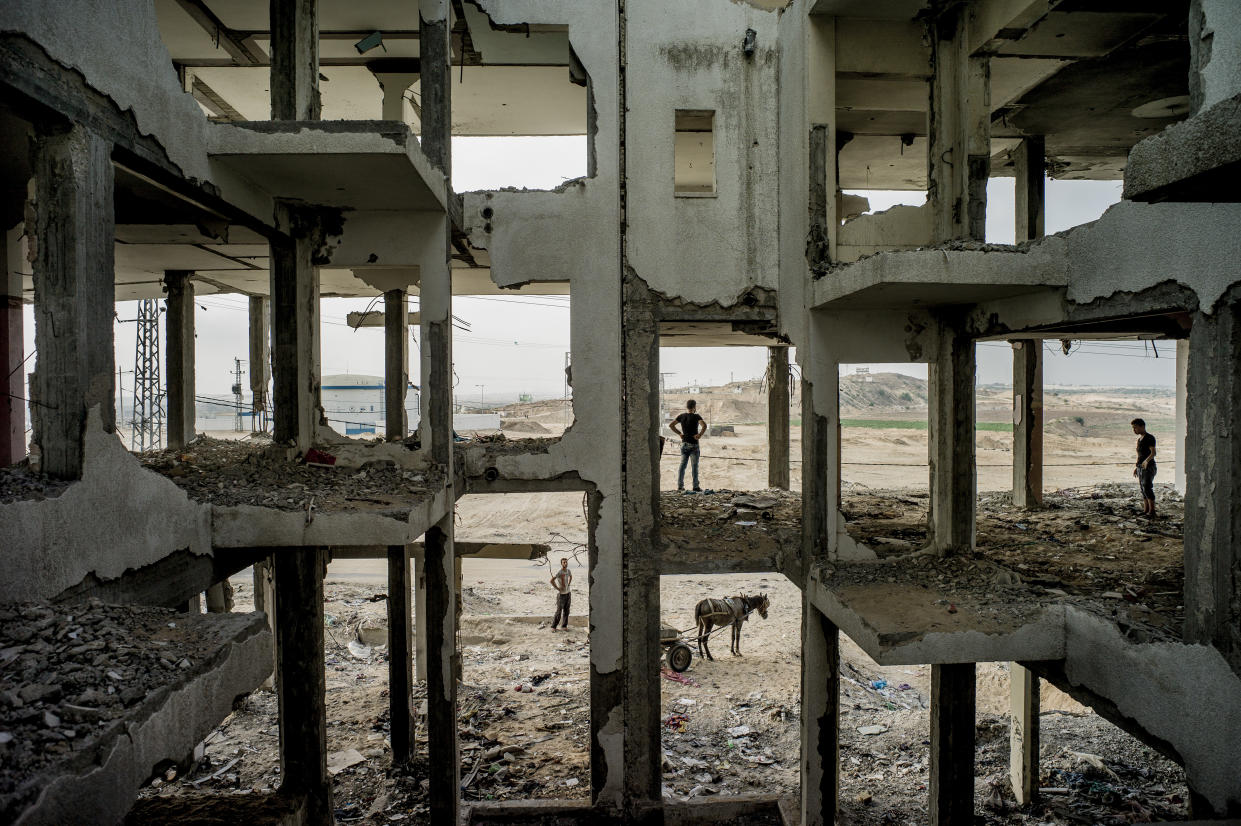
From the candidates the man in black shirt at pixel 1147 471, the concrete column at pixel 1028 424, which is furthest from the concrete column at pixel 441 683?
the man in black shirt at pixel 1147 471

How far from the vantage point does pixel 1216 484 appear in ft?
14.5

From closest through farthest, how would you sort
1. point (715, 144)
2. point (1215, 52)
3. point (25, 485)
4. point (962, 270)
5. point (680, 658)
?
point (25, 485)
point (1215, 52)
point (962, 270)
point (715, 144)
point (680, 658)

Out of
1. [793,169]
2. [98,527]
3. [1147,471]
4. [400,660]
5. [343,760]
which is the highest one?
[793,169]

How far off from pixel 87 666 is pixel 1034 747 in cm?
1073

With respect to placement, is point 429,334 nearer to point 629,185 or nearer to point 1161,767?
point 629,185

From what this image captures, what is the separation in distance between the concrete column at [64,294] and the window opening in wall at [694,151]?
5895mm

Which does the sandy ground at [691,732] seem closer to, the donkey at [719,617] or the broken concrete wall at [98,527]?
the donkey at [719,617]

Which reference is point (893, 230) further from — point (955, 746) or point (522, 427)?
point (522, 427)

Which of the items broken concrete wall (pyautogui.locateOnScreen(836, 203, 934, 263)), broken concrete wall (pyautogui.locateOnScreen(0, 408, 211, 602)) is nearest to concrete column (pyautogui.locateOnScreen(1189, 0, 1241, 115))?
broken concrete wall (pyautogui.locateOnScreen(836, 203, 934, 263))

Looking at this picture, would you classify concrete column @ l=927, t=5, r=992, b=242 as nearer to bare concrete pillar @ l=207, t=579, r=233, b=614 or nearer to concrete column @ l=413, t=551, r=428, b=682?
concrete column @ l=413, t=551, r=428, b=682

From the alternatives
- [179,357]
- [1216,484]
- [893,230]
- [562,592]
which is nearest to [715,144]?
[893,230]

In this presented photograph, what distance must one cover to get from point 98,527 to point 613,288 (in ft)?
18.8

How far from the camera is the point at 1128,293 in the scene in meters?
5.29

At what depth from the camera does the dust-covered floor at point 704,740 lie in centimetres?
876
